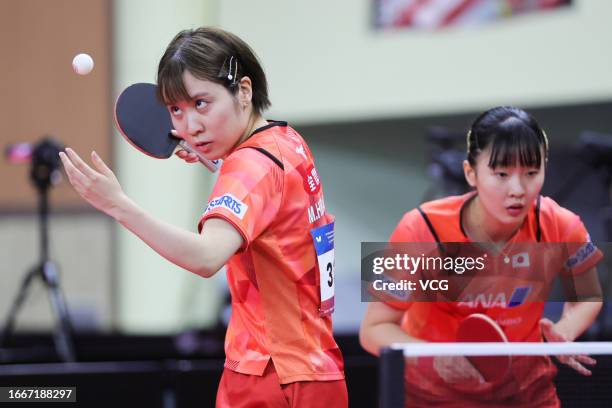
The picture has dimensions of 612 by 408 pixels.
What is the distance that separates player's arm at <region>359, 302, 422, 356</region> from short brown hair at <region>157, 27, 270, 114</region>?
84 centimetres

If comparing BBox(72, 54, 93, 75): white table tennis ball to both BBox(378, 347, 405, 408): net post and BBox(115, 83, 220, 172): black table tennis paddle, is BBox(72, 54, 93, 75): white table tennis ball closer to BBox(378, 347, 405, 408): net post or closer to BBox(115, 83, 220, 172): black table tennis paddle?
BBox(115, 83, 220, 172): black table tennis paddle

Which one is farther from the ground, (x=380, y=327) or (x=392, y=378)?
(x=380, y=327)

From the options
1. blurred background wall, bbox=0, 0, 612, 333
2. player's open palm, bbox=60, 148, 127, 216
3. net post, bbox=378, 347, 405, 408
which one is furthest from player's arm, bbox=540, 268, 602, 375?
blurred background wall, bbox=0, 0, 612, 333

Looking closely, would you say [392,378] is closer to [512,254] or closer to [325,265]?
[325,265]

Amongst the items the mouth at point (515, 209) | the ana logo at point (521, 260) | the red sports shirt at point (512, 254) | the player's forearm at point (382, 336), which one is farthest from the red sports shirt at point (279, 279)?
the ana logo at point (521, 260)

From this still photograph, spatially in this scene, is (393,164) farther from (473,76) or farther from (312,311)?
(312,311)

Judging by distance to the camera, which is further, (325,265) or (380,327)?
(380,327)

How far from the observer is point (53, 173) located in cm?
579

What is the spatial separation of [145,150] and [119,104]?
146mm

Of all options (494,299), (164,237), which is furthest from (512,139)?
(164,237)

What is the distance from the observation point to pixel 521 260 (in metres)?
2.81

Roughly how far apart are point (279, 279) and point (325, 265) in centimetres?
15

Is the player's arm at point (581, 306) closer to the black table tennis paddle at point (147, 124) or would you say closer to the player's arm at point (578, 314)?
the player's arm at point (578, 314)

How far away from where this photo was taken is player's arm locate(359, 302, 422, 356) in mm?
2773
